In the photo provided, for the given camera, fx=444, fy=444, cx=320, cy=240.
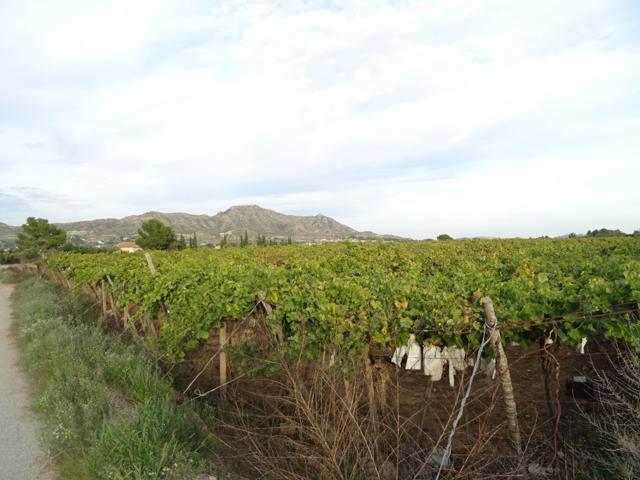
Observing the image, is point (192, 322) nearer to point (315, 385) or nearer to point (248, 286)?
point (248, 286)

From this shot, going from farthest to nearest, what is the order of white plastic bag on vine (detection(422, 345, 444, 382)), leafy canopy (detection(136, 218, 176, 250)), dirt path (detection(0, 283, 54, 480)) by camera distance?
1. leafy canopy (detection(136, 218, 176, 250))
2. white plastic bag on vine (detection(422, 345, 444, 382))
3. dirt path (detection(0, 283, 54, 480))

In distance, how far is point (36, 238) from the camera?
54531 millimetres

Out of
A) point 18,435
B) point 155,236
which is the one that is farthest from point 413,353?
point 155,236

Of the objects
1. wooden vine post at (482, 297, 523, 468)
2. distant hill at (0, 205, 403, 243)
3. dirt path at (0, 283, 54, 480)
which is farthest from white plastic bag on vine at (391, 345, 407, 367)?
distant hill at (0, 205, 403, 243)

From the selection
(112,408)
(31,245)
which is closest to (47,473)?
(112,408)

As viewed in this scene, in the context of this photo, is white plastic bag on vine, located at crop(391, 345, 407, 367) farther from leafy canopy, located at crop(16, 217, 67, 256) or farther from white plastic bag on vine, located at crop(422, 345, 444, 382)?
leafy canopy, located at crop(16, 217, 67, 256)

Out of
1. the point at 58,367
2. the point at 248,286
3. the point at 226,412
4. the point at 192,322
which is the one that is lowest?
the point at 226,412

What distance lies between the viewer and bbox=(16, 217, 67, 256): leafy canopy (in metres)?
53.8

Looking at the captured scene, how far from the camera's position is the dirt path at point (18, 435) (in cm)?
388

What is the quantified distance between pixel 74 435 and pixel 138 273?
20.8ft

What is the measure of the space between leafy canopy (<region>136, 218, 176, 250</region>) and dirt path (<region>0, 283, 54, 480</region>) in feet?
225

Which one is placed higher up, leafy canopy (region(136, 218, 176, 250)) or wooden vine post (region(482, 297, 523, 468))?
leafy canopy (region(136, 218, 176, 250))

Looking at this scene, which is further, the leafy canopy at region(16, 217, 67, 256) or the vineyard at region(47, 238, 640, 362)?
the leafy canopy at region(16, 217, 67, 256)

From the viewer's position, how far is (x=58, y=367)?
20.0 feet
